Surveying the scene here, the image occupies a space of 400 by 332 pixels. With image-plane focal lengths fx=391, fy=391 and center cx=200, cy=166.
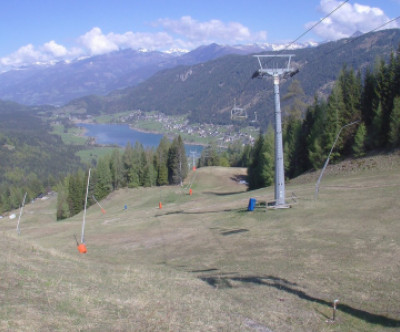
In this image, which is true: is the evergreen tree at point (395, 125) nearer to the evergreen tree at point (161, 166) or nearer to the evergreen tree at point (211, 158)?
the evergreen tree at point (161, 166)

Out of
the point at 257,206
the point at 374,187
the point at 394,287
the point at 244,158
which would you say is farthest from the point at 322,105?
the point at 244,158

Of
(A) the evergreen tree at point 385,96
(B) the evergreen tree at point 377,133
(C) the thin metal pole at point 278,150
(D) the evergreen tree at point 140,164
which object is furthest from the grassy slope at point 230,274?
(D) the evergreen tree at point 140,164

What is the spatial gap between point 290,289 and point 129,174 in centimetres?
8788

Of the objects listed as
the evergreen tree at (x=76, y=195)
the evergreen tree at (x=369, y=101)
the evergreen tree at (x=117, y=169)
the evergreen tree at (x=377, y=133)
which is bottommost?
the evergreen tree at (x=76, y=195)

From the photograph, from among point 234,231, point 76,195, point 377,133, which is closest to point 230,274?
point 234,231

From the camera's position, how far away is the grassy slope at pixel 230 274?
1114 cm

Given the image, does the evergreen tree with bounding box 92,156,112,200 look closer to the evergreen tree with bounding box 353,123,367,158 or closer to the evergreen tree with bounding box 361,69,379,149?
the evergreen tree with bounding box 361,69,379,149

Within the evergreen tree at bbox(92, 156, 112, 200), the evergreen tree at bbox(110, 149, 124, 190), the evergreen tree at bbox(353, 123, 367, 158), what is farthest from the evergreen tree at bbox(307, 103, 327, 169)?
the evergreen tree at bbox(110, 149, 124, 190)

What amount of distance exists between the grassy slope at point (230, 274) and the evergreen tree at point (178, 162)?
195 ft

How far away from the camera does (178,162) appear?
94.7 m

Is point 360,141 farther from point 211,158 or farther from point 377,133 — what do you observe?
point 211,158

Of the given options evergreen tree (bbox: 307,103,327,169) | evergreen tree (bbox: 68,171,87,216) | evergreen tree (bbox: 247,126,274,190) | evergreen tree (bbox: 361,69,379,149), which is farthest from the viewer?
evergreen tree (bbox: 68,171,87,216)

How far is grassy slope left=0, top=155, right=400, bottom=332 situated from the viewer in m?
11.1

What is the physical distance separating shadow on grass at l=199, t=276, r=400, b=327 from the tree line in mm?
76194
